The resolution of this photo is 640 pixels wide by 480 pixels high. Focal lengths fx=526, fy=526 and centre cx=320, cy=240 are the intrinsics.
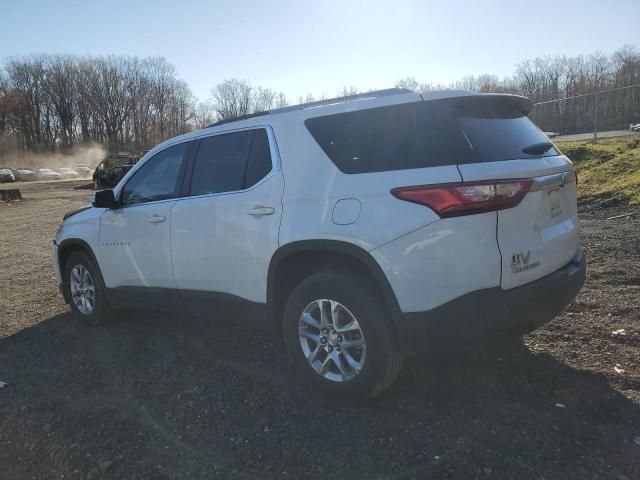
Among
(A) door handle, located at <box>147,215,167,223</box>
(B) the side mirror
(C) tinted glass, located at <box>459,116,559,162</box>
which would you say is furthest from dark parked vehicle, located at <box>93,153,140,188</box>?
(C) tinted glass, located at <box>459,116,559,162</box>

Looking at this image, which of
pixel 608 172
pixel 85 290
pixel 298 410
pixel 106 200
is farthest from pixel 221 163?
pixel 608 172

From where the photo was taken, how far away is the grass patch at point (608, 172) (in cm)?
1049

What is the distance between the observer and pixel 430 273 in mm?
2914

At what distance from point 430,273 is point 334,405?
3.71 ft

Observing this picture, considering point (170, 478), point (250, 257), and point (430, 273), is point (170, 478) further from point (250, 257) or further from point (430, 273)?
point (430, 273)

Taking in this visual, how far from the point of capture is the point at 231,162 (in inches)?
158

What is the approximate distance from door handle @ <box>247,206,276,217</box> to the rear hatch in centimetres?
131

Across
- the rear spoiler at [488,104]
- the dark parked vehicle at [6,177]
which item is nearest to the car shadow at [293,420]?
the rear spoiler at [488,104]

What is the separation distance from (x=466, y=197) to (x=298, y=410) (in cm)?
170

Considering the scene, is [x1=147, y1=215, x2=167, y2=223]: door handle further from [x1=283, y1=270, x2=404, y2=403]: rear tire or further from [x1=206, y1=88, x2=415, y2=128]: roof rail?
[x1=283, y1=270, x2=404, y2=403]: rear tire

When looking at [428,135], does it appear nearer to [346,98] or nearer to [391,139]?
[391,139]

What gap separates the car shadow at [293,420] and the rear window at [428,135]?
1485mm

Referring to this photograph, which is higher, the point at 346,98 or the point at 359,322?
the point at 346,98

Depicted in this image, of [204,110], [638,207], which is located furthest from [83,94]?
[638,207]
